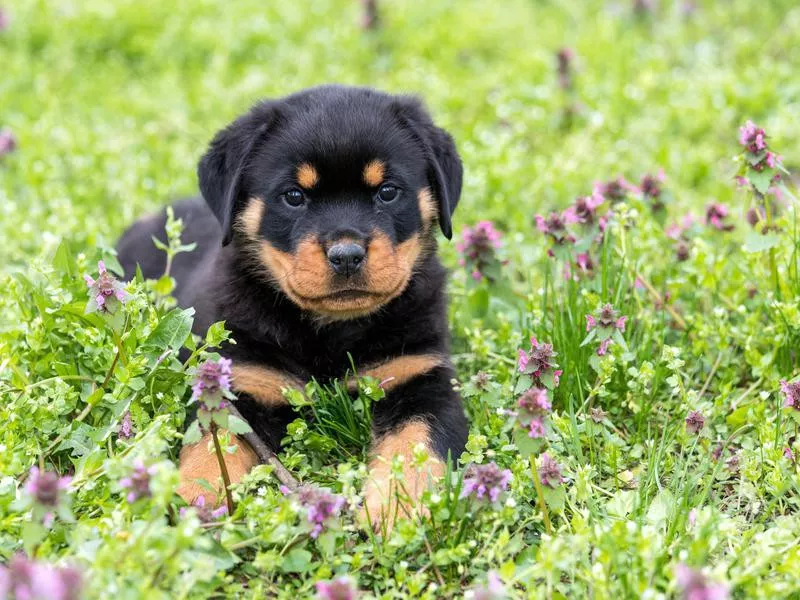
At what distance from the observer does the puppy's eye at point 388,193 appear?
10.9 ft

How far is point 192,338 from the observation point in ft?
9.71

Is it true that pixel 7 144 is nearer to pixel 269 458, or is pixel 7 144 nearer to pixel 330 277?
pixel 330 277

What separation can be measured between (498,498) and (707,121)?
3.94 m

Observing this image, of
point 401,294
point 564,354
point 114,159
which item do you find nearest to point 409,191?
point 401,294

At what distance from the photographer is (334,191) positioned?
3.25 meters

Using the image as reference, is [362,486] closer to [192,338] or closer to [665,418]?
[192,338]

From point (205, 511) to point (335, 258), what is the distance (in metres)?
0.86

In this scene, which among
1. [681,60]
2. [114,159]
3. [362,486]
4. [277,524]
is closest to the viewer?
[277,524]

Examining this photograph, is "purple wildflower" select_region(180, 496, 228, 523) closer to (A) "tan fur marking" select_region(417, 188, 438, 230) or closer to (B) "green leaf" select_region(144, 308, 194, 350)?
(B) "green leaf" select_region(144, 308, 194, 350)

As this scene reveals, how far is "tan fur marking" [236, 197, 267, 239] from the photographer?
3346mm

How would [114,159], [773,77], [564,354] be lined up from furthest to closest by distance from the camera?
[773,77] < [114,159] < [564,354]

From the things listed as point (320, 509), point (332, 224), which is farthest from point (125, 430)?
point (332, 224)

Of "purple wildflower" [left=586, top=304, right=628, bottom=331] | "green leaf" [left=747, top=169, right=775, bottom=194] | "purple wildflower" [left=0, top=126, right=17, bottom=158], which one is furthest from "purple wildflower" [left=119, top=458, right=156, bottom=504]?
"purple wildflower" [left=0, top=126, right=17, bottom=158]

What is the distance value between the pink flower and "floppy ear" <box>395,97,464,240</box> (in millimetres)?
943
